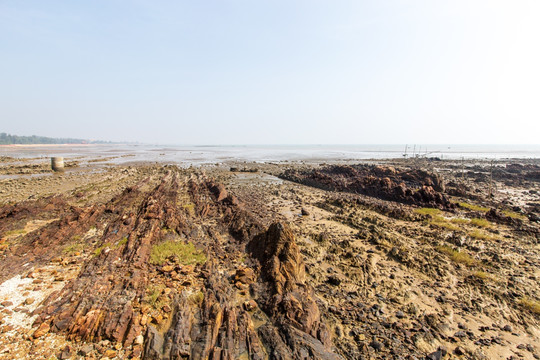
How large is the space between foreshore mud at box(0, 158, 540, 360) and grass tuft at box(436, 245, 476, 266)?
75mm

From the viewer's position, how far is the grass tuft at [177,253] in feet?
32.8

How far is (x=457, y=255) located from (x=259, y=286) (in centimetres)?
1036

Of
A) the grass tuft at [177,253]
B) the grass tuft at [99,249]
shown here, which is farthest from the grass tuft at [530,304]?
the grass tuft at [99,249]

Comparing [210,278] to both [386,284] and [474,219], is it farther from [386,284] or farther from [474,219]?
[474,219]

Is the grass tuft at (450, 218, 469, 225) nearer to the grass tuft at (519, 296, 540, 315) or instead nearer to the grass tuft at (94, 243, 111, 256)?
the grass tuft at (519, 296, 540, 315)

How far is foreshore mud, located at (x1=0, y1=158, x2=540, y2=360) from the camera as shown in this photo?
5.99 metres

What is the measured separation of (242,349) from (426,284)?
7.98 meters

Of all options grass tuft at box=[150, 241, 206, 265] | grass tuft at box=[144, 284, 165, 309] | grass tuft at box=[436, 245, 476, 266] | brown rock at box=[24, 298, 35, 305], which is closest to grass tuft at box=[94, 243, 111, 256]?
grass tuft at box=[150, 241, 206, 265]

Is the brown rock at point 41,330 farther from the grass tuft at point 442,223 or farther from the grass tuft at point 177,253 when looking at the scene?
the grass tuft at point 442,223

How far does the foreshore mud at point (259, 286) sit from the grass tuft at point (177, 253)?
0.28 feet

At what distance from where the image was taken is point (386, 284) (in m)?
9.49

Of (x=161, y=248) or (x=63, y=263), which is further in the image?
(x=161, y=248)

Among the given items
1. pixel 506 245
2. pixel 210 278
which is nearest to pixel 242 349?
pixel 210 278

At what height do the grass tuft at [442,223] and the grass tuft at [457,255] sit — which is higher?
the grass tuft at [442,223]
